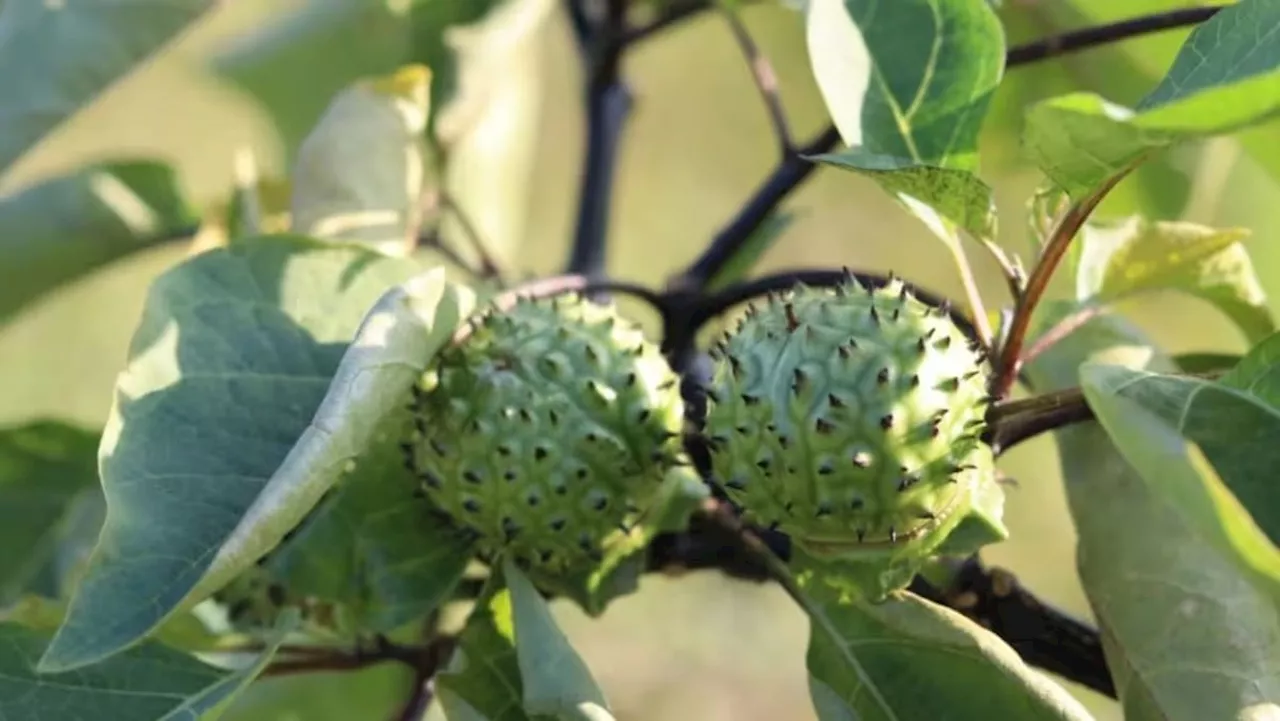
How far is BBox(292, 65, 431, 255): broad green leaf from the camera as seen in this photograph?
49.4 inches

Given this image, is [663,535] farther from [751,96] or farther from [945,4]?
[751,96]

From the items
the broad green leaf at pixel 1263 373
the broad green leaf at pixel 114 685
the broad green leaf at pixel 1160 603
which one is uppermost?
the broad green leaf at pixel 1263 373

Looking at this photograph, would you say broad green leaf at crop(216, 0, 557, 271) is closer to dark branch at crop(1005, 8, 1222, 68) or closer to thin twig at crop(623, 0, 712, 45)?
thin twig at crop(623, 0, 712, 45)

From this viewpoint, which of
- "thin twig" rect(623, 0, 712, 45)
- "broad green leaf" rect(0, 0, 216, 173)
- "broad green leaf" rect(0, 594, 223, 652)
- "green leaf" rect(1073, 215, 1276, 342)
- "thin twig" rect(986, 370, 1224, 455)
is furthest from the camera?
"thin twig" rect(623, 0, 712, 45)

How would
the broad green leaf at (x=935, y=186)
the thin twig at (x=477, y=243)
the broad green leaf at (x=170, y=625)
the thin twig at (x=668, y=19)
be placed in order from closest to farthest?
1. the broad green leaf at (x=935, y=186)
2. the broad green leaf at (x=170, y=625)
3. the thin twig at (x=477, y=243)
4. the thin twig at (x=668, y=19)

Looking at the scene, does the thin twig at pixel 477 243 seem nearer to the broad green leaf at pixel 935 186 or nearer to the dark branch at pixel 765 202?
the dark branch at pixel 765 202

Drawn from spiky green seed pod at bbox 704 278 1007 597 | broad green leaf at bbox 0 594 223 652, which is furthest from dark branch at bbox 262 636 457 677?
spiky green seed pod at bbox 704 278 1007 597

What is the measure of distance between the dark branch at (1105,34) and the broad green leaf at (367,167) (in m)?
0.54

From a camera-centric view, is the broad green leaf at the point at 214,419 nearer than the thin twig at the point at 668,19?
Yes

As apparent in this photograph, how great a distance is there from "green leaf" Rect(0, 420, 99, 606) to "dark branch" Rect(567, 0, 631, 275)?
571 mm

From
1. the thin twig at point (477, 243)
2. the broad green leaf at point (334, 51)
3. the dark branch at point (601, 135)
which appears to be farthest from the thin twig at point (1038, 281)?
the broad green leaf at point (334, 51)

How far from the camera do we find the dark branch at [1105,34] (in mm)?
1071

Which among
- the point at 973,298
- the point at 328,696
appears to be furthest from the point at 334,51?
the point at 973,298

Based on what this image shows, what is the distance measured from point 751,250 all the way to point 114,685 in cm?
71
